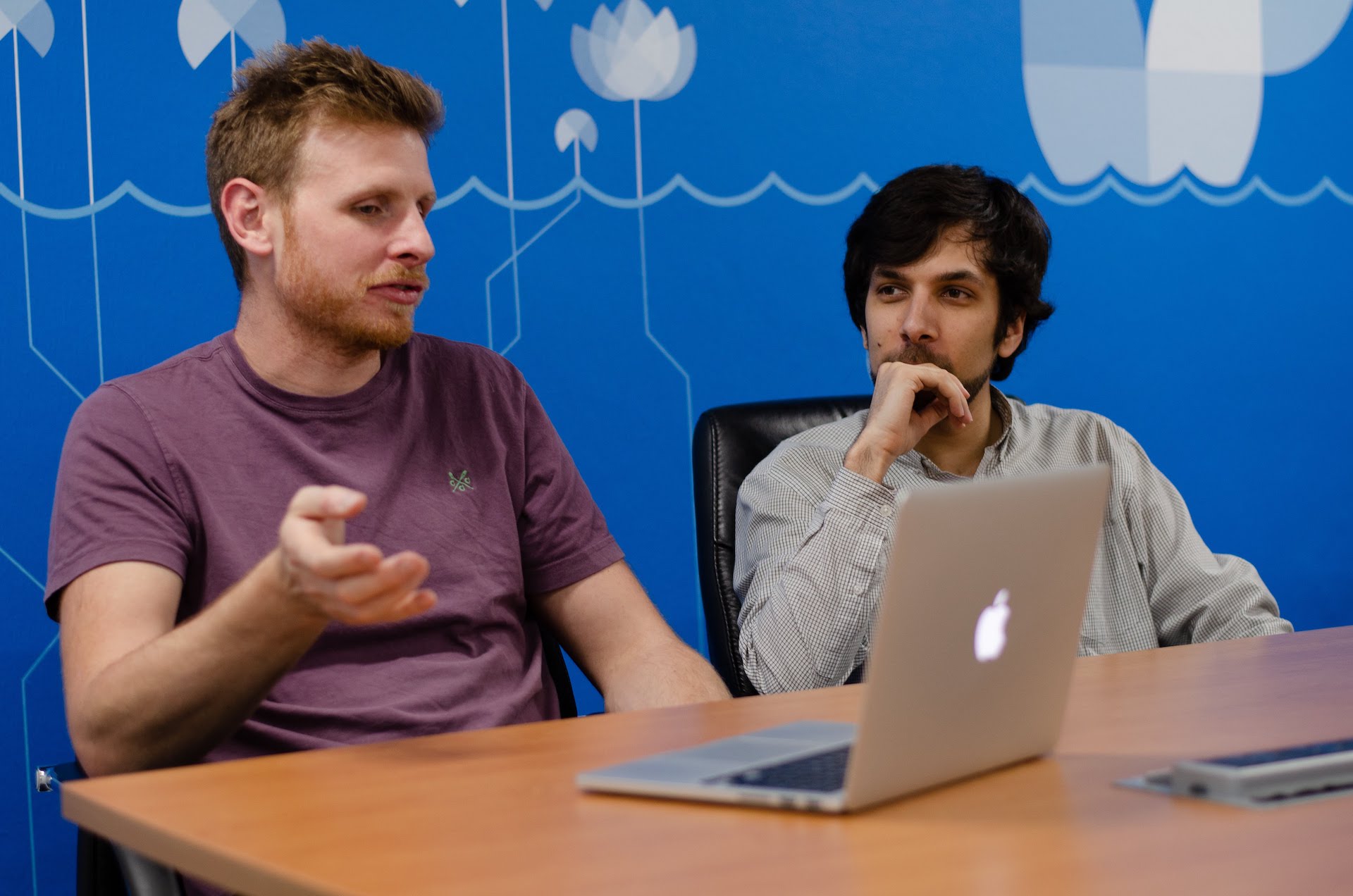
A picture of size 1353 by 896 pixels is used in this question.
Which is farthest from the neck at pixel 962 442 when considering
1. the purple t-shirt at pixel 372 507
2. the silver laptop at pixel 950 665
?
the silver laptop at pixel 950 665

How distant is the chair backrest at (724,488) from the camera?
6.38 ft

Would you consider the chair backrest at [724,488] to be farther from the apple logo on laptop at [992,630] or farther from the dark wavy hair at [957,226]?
the apple logo on laptop at [992,630]

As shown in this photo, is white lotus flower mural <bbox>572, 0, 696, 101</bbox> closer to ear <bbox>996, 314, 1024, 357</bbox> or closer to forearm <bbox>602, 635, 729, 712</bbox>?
ear <bbox>996, 314, 1024, 357</bbox>

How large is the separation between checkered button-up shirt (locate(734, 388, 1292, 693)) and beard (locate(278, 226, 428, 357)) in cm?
57

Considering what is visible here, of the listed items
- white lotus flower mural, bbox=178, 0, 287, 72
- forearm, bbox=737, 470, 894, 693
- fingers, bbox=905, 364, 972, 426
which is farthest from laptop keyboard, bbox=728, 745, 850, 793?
white lotus flower mural, bbox=178, 0, 287, 72

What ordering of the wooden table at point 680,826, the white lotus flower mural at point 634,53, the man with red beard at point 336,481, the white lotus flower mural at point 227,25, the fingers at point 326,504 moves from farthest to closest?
the white lotus flower mural at point 634,53
the white lotus flower mural at point 227,25
the man with red beard at point 336,481
the fingers at point 326,504
the wooden table at point 680,826

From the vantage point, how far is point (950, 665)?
885mm

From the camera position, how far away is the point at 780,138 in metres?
2.87

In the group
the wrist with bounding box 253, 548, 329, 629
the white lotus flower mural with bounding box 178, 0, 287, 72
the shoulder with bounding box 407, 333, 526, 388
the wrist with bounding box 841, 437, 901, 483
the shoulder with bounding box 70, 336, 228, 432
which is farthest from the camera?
the white lotus flower mural with bounding box 178, 0, 287, 72

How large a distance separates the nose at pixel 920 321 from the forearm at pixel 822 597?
352mm

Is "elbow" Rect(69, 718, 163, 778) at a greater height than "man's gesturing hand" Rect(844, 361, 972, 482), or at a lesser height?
lesser

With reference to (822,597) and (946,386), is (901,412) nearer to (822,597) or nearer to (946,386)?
(946,386)

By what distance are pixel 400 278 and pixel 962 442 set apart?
93 cm

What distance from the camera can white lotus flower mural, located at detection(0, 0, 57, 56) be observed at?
217cm
